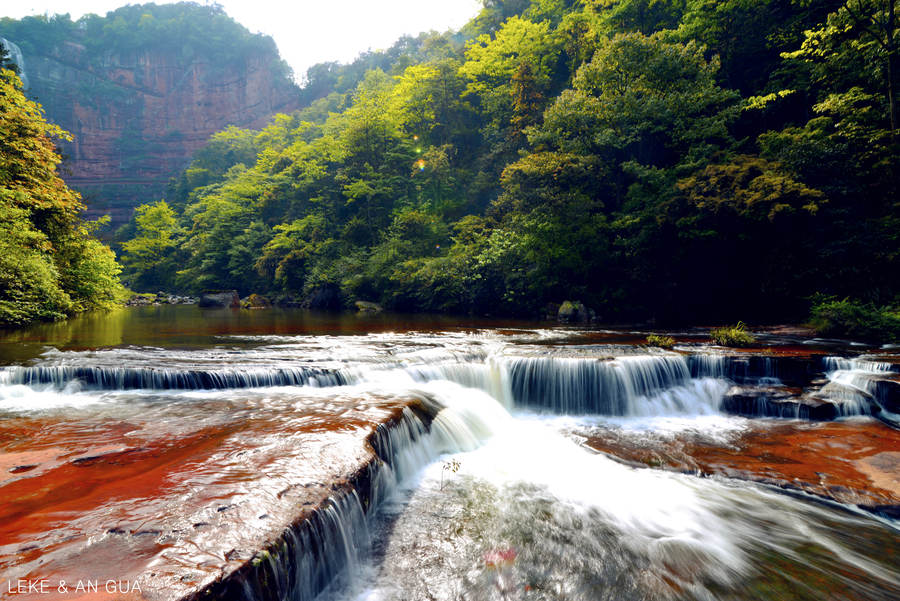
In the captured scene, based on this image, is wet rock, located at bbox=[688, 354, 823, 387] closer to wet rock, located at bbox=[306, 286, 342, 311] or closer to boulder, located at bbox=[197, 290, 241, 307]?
wet rock, located at bbox=[306, 286, 342, 311]

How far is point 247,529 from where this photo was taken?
8.32ft

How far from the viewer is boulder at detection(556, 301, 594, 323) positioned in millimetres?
15132

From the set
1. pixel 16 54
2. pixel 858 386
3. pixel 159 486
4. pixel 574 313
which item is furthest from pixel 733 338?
pixel 16 54

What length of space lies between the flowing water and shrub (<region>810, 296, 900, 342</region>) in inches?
138

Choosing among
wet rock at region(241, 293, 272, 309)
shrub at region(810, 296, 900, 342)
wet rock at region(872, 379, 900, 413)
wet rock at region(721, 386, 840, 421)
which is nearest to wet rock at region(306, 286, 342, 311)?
wet rock at region(241, 293, 272, 309)

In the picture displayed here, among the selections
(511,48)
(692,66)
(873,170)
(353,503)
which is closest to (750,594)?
(353,503)

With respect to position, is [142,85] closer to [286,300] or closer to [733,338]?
[286,300]

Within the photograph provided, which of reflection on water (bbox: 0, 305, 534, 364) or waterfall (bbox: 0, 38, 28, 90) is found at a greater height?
waterfall (bbox: 0, 38, 28, 90)

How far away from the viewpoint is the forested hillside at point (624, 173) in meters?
11.7

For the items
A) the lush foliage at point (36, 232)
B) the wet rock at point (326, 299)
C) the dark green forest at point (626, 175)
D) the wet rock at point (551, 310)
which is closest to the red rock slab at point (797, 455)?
the dark green forest at point (626, 175)

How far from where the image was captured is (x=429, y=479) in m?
4.87

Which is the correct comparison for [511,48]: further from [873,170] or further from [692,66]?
[873,170]

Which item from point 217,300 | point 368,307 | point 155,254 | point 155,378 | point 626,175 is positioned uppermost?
point 626,175

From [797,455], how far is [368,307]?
61.1 ft
